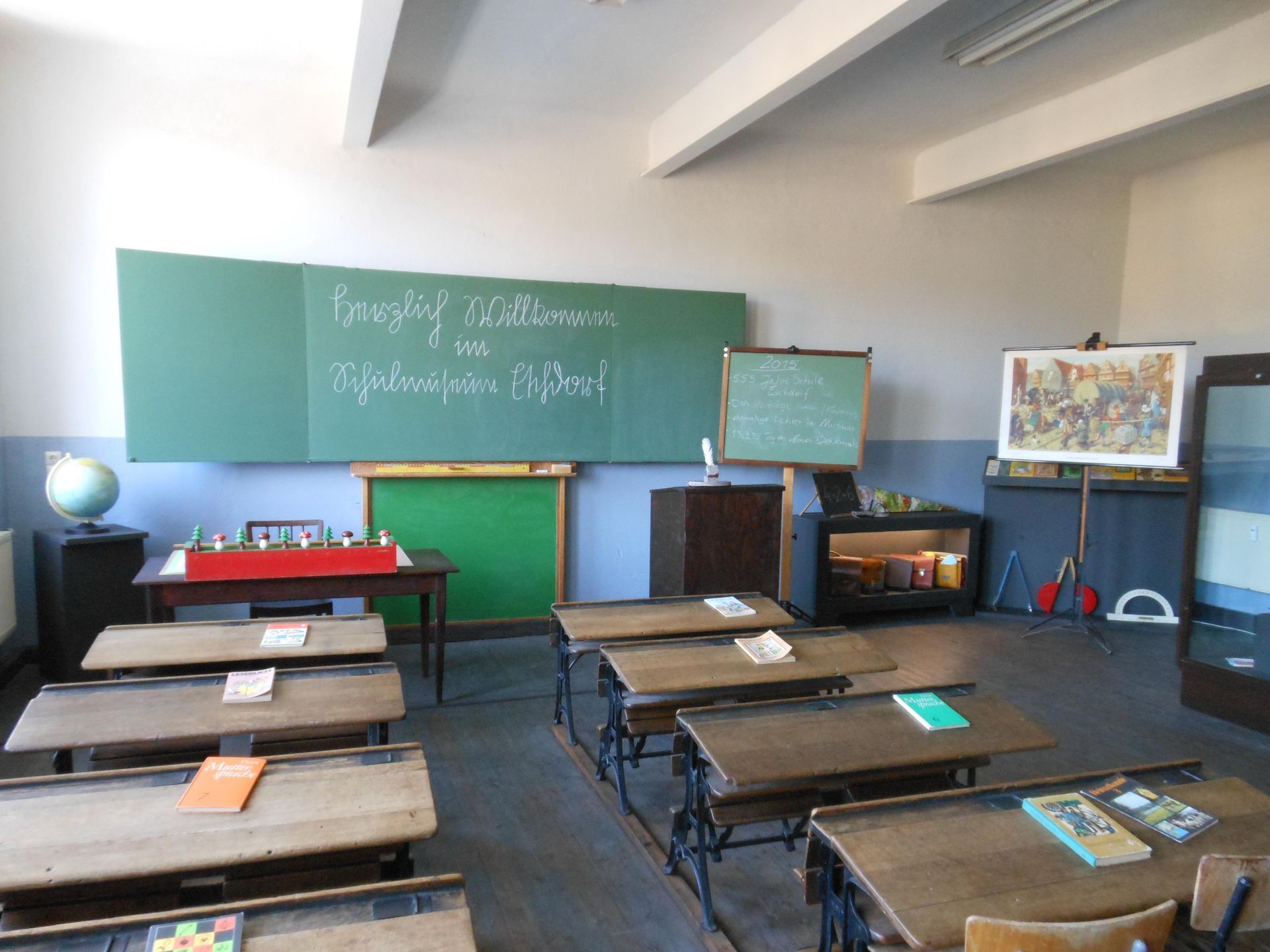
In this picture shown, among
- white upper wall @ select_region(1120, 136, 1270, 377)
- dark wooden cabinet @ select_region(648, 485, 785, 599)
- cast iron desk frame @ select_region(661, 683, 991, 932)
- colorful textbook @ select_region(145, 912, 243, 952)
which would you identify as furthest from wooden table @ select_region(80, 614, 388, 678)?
white upper wall @ select_region(1120, 136, 1270, 377)

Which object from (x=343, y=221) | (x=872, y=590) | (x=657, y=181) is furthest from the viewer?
(x=872, y=590)

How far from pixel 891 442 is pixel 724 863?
3899 millimetres

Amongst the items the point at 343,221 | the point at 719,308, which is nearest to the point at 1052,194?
the point at 719,308

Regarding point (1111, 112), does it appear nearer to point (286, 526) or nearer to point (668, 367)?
point (668, 367)

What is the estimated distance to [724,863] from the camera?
97.2 inches

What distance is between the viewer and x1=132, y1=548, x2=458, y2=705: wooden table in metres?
3.21

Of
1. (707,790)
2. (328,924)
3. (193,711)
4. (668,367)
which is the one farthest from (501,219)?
(328,924)

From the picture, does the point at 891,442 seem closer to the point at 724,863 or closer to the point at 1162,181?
the point at 1162,181

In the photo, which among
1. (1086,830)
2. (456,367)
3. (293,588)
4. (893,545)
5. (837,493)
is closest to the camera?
(1086,830)

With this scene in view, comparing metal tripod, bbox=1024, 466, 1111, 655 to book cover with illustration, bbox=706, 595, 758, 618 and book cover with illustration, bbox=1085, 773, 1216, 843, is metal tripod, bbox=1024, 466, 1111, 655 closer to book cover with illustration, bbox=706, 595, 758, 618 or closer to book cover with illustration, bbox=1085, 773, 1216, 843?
book cover with illustration, bbox=706, 595, 758, 618

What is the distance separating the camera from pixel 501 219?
4.57m

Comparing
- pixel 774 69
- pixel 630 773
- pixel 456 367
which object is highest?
pixel 774 69

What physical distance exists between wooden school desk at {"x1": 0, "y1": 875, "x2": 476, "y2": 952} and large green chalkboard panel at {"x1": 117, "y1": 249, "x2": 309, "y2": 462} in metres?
3.24

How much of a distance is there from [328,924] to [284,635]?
1.54m
